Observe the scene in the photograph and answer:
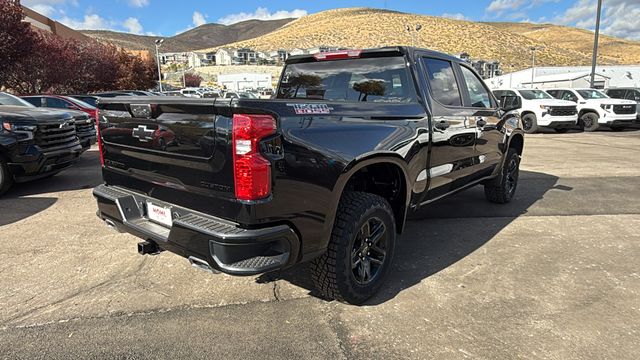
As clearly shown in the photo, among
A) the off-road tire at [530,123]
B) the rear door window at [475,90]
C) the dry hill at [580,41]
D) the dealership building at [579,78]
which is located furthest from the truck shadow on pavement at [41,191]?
the dry hill at [580,41]

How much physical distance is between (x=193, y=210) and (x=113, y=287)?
1.35 m

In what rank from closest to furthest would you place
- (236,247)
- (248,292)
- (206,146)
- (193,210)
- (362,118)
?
(236,247), (206,146), (193,210), (362,118), (248,292)

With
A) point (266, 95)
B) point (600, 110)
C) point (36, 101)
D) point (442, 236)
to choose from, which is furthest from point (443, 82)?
point (600, 110)

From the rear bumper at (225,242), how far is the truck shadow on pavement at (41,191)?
3.74m

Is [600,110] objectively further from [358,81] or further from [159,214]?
[159,214]

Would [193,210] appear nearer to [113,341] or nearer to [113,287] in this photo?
[113,341]

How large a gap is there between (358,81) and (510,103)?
2541 mm

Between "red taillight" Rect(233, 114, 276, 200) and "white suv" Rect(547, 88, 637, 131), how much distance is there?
59.6 ft

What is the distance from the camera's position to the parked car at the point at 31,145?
6.30m

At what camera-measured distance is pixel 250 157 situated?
7.98 feet

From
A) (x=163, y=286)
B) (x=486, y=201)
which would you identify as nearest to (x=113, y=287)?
(x=163, y=286)

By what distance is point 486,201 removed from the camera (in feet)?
20.6

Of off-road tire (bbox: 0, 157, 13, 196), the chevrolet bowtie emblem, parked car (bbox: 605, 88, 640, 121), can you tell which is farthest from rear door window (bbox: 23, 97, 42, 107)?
parked car (bbox: 605, 88, 640, 121)

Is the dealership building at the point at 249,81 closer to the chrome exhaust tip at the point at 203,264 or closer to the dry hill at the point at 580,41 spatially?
the chrome exhaust tip at the point at 203,264
